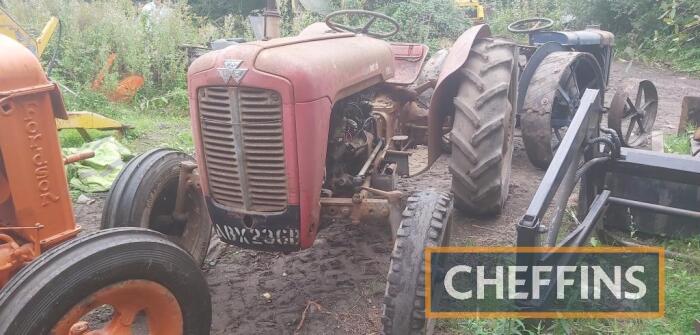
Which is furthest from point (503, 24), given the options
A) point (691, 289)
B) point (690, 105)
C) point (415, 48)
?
point (691, 289)

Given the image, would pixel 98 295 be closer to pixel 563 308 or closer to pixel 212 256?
pixel 212 256

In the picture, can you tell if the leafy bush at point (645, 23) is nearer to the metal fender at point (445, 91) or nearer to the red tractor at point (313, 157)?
the metal fender at point (445, 91)

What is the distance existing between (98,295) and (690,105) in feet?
18.9

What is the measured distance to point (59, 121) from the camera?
5.41 m

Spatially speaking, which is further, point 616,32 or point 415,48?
point 616,32

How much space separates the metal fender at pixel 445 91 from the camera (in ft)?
11.6

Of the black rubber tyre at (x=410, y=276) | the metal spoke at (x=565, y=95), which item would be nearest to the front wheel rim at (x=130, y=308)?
the black rubber tyre at (x=410, y=276)

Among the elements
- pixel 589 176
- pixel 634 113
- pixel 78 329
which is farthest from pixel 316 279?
pixel 634 113

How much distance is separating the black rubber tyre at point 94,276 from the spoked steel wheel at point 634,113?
426 centimetres

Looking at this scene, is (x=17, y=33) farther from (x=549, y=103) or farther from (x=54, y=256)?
(x=549, y=103)

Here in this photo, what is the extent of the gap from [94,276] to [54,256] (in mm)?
151

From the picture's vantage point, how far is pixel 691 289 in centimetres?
295

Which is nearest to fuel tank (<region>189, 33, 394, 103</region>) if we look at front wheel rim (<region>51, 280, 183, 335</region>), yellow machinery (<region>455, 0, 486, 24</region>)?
front wheel rim (<region>51, 280, 183, 335</region>)

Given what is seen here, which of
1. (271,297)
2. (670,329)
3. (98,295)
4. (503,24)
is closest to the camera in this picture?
(98,295)
